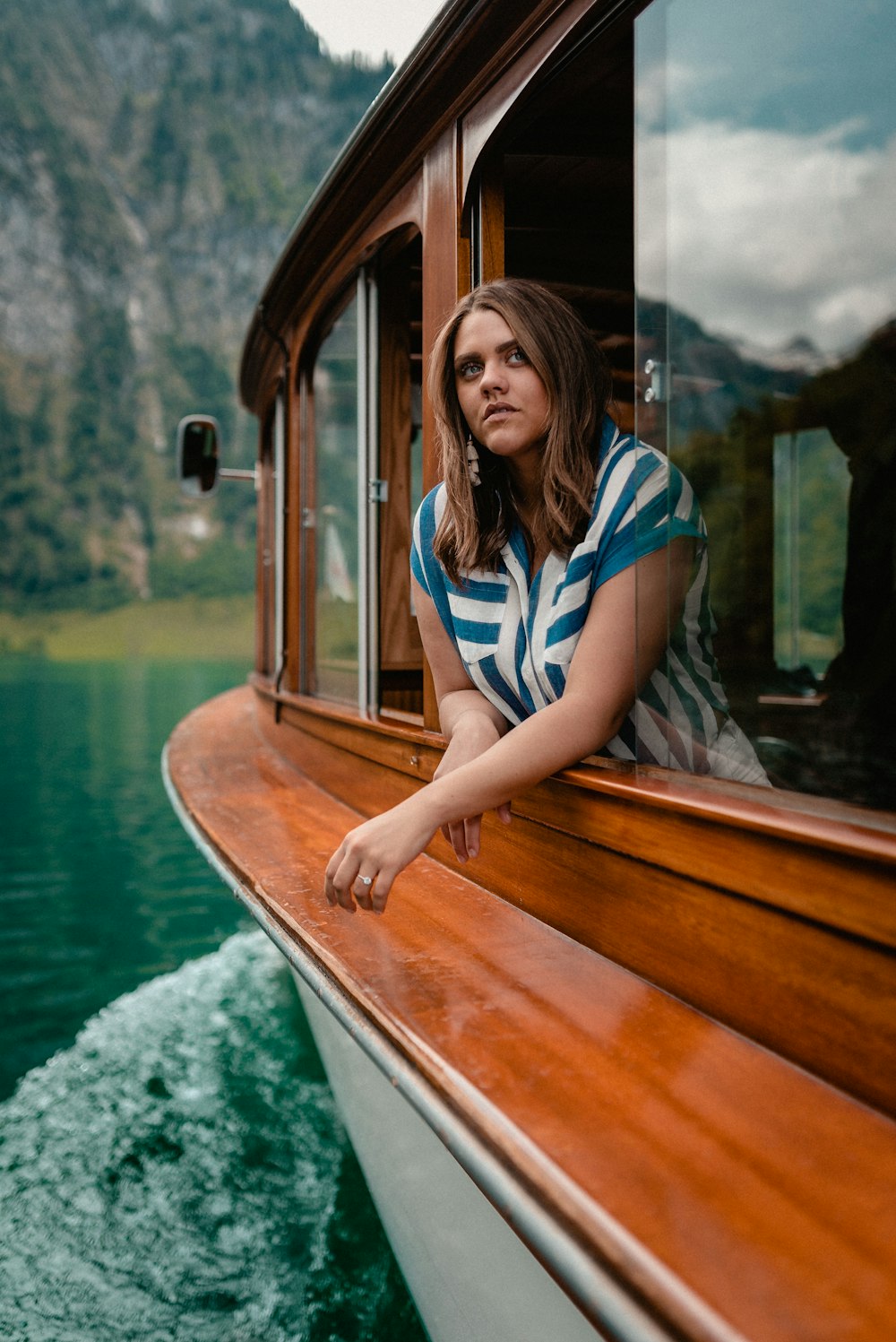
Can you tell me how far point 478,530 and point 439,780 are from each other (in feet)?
1.70

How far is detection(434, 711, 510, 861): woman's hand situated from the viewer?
1.62 m

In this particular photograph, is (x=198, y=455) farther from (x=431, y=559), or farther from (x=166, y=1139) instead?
(x=431, y=559)

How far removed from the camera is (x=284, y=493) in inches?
176

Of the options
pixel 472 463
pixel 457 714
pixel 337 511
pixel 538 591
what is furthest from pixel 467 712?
pixel 337 511

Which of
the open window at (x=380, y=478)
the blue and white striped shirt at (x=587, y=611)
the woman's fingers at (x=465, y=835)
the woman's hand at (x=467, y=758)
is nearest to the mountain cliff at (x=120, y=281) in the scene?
the open window at (x=380, y=478)

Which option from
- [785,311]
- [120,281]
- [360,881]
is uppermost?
[120,281]

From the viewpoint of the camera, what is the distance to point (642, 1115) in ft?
3.34

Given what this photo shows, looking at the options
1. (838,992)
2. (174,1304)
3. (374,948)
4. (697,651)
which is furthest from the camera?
(174,1304)

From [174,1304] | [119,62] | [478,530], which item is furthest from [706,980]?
[119,62]

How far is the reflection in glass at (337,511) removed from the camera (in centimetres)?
343

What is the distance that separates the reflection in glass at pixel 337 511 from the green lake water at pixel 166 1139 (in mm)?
1713

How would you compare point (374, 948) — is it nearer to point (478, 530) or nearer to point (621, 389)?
point (478, 530)

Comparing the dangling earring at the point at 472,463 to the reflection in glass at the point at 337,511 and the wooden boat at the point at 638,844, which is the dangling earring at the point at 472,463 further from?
the reflection in glass at the point at 337,511

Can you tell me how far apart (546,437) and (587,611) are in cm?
33
